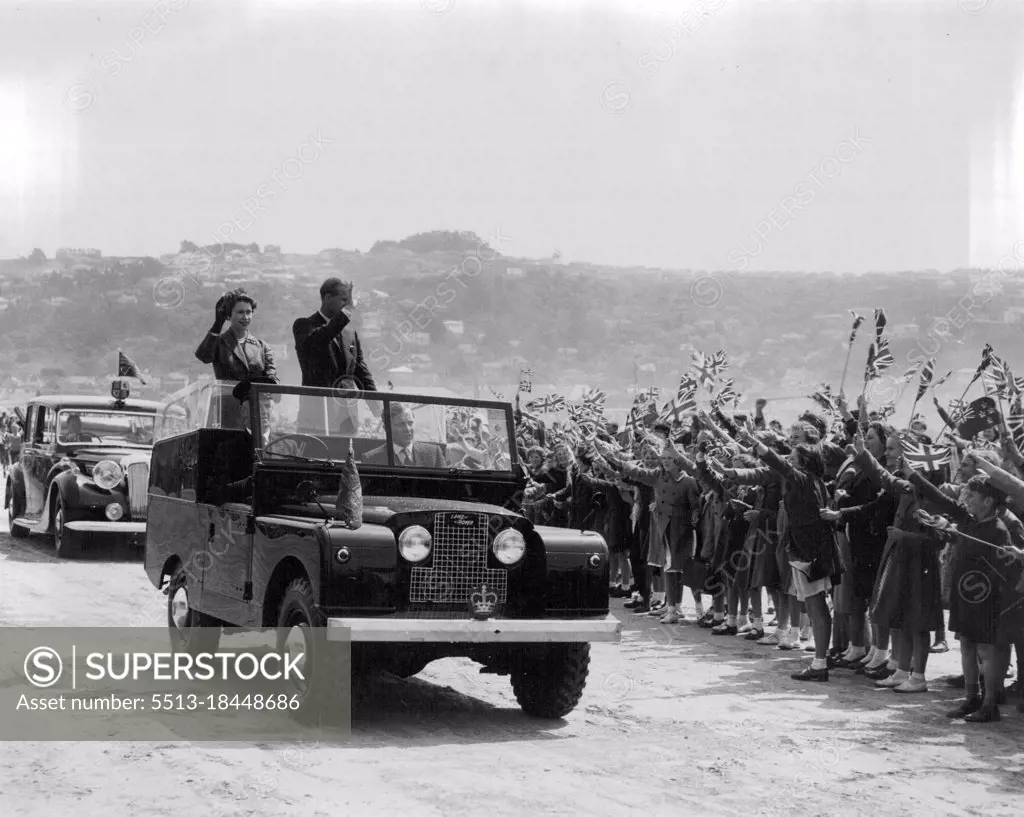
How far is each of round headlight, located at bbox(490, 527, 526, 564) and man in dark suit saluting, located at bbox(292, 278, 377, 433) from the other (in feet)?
6.94

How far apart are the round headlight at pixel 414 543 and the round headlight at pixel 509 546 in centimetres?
43

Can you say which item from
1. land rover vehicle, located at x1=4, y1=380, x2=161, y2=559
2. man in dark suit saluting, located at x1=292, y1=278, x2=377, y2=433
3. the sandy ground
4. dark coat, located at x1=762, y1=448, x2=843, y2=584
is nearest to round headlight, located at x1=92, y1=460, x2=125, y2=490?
land rover vehicle, located at x1=4, y1=380, x2=161, y2=559

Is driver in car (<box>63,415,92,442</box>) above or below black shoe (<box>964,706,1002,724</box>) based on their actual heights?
above

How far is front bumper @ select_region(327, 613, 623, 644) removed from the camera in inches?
289

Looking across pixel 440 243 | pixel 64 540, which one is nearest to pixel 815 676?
pixel 64 540

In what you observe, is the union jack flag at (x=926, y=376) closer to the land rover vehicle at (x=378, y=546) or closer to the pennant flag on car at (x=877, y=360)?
the pennant flag on car at (x=877, y=360)

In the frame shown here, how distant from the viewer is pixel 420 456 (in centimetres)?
914

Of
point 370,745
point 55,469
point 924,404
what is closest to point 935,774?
point 370,745

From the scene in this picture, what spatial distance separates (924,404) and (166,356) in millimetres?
56167

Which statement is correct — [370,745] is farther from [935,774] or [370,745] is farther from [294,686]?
A: [935,774]

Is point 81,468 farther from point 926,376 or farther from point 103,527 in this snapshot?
point 926,376

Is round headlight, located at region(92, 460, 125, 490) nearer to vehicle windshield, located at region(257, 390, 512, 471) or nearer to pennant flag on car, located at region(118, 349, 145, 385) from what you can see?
pennant flag on car, located at region(118, 349, 145, 385)

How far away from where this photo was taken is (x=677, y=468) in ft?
44.4

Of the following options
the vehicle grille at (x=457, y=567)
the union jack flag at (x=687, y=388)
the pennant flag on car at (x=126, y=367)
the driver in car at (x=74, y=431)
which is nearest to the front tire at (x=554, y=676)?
the vehicle grille at (x=457, y=567)
